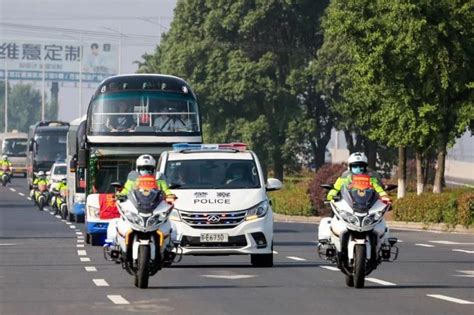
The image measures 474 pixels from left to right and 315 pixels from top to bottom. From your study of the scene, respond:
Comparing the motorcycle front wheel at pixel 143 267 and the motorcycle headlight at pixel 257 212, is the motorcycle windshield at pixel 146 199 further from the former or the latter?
the motorcycle headlight at pixel 257 212

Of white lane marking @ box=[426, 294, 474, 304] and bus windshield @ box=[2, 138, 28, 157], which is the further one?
bus windshield @ box=[2, 138, 28, 157]

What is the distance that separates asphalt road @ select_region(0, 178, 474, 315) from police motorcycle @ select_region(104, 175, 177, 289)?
0.94ft

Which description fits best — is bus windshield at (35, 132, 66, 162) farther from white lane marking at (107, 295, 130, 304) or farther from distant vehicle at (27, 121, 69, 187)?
white lane marking at (107, 295, 130, 304)

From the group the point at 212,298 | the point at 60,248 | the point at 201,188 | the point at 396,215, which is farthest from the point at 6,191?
the point at 212,298

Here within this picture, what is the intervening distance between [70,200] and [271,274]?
2618 cm

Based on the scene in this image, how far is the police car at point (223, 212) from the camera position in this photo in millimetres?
24469

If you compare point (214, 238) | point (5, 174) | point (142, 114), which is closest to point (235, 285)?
point (214, 238)

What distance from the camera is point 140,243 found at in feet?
67.1

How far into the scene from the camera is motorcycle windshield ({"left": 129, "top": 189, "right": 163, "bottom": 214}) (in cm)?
2059

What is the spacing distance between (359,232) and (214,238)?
4323 millimetres

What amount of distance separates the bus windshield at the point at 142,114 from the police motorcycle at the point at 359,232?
45.0 ft

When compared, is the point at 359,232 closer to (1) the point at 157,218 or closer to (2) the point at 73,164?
(1) the point at 157,218

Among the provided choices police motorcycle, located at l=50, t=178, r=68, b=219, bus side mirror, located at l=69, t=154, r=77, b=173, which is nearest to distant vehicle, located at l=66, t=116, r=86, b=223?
bus side mirror, located at l=69, t=154, r=77, b=173

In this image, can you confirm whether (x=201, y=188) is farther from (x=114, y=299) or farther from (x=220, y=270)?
(x=114, y=299)
